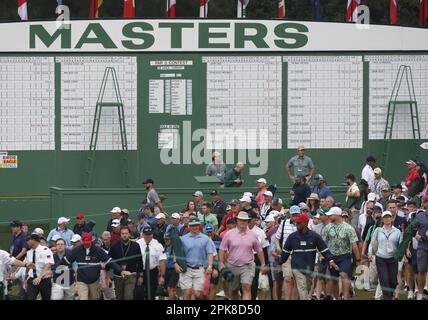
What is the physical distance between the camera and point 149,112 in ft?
111

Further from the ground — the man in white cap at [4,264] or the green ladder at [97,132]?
the green ladder at [97,132]

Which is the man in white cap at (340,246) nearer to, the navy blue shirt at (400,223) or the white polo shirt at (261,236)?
the white polo shirt at (261,236)

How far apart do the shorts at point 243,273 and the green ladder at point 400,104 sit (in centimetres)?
1217

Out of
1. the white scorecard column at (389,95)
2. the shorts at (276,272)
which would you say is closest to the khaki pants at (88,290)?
the shorts at (276,272)

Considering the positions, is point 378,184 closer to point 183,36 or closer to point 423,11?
point 183,36

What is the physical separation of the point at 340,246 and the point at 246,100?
11300 millimetres

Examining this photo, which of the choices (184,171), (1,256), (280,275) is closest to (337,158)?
(184,171)

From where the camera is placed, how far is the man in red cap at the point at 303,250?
22.3 m

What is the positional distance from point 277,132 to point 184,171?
2.49m

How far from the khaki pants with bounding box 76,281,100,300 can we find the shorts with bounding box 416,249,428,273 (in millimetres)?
5428

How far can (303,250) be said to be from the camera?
73.2ft

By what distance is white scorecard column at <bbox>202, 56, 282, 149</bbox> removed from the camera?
3384cm

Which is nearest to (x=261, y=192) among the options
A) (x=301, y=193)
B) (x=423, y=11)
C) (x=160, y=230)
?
(x=301, y=193)

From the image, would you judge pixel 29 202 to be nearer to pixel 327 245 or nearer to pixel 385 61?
pixel 385 61
